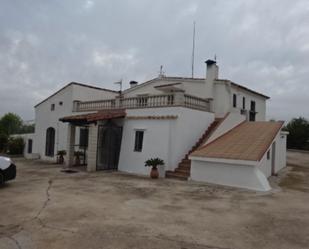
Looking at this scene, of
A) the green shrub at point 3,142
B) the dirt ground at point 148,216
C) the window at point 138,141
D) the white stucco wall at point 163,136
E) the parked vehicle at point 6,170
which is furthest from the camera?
the green shrub at point 3,142

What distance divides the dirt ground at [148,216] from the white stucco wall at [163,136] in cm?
277

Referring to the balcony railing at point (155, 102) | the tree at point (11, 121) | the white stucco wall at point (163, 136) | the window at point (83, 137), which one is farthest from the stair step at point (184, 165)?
the tree at point (11, 121)

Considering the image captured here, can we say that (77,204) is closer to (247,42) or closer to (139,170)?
(139,170)

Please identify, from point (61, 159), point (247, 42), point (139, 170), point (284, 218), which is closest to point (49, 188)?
point (139, 170)

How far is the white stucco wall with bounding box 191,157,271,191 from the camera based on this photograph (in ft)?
34.4

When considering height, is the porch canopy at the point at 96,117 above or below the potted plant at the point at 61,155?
above

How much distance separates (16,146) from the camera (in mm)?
23766

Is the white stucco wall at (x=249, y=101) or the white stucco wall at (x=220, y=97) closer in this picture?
the white stucco wall at (x=220, y=97)

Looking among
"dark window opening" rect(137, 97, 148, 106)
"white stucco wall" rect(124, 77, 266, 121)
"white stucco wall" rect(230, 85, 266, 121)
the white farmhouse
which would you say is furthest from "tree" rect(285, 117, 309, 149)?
"dark window opening" rect(137, 97, 148, 106)

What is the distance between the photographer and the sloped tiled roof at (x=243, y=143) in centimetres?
1122

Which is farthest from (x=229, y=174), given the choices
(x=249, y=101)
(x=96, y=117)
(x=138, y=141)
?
(x=249, y=101)

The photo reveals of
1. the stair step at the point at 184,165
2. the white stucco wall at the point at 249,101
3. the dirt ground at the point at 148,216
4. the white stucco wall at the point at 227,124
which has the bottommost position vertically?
the dirt ground at the point at 148,216

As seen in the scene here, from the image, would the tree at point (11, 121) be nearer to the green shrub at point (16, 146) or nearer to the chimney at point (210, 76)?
the green shrub at point (16, 146)

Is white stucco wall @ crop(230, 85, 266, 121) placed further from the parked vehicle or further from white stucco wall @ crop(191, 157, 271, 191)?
the parked vehicle
